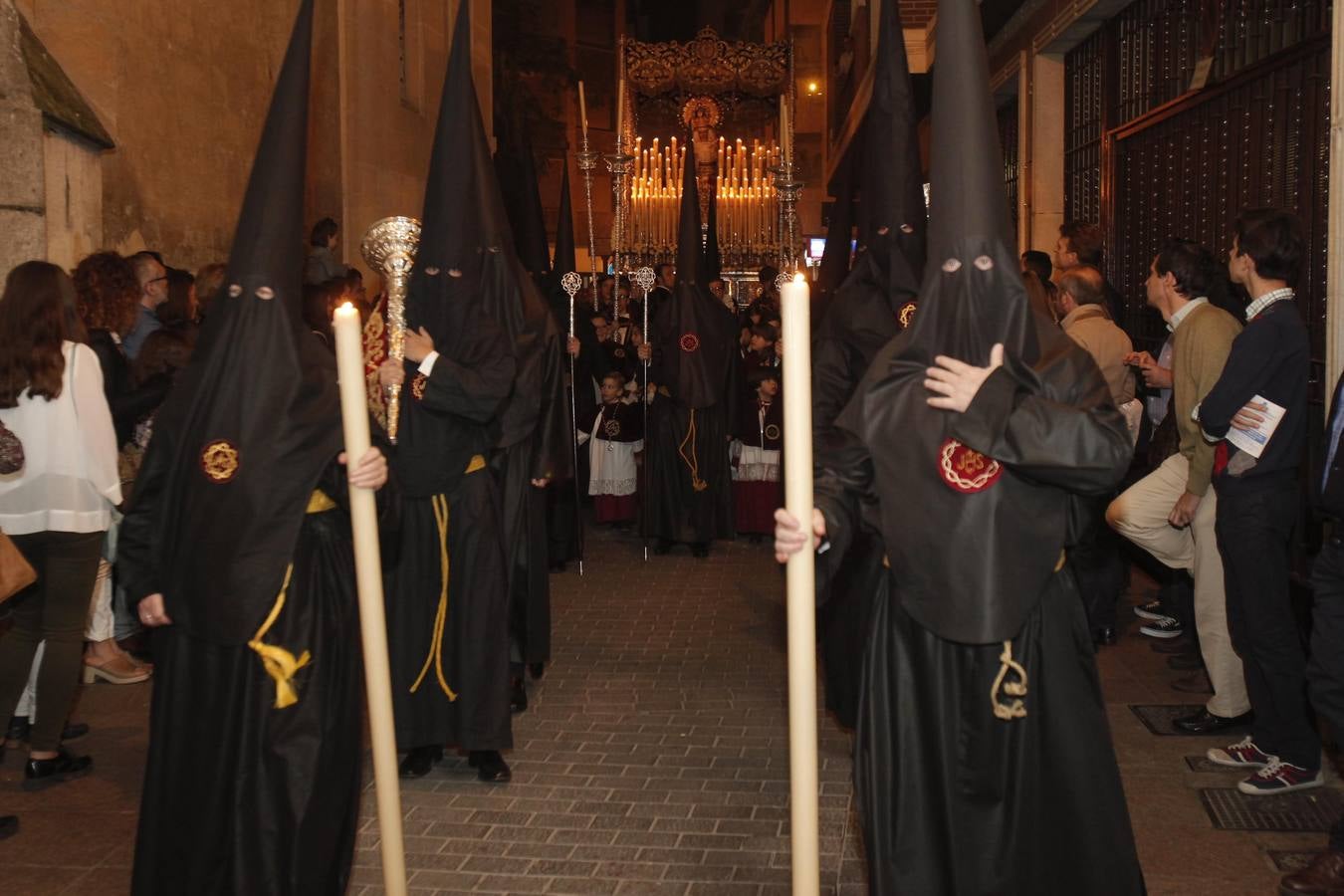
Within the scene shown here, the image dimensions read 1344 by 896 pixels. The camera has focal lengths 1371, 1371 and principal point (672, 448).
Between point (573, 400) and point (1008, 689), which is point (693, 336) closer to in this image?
point (573, 400)

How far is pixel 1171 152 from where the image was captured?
970 cm

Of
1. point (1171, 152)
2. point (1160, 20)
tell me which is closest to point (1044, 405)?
point (1171, 152)

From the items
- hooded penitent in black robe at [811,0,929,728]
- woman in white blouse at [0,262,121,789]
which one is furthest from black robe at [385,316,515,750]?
hooded penitent in black robe at [811,0,929,728]

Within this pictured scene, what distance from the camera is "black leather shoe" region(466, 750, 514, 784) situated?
5.85m

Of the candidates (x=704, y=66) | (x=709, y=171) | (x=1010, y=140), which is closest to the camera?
(x=1010, y=140)

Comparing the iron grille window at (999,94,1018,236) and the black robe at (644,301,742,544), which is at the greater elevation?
the iron grille window at (999,94,1018,236)

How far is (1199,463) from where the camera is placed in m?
6.00

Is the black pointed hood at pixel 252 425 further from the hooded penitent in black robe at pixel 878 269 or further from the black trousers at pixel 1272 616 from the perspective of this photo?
the black trousers at pixel 1272 616

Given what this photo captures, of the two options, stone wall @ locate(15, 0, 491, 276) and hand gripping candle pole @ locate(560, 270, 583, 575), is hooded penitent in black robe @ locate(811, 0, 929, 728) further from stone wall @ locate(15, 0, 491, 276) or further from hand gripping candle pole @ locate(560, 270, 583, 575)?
hand gripping candle pole @ locate(560, 270, 583, 575)

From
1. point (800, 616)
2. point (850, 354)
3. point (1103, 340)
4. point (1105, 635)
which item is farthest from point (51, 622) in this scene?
point (1105, 635)

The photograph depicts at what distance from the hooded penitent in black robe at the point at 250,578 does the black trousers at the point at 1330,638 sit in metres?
3.19

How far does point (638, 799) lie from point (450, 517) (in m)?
1.43

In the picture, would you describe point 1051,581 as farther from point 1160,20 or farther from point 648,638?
point 1160,20

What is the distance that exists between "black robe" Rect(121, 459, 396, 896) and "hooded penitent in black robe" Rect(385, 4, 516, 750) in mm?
1715
